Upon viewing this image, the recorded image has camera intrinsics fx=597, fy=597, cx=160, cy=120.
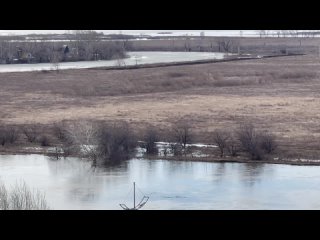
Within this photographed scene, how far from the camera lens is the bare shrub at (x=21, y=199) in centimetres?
1127

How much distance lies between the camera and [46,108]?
2512 centimetres

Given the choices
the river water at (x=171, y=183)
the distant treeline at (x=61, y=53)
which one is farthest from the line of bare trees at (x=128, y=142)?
the distant treeline at (x=61, y=53)

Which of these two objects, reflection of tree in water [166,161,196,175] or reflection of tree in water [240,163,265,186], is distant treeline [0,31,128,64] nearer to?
reflection of tree in water [166,161,196,175]

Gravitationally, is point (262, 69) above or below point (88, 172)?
above

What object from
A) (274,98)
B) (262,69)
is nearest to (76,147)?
(274,98)

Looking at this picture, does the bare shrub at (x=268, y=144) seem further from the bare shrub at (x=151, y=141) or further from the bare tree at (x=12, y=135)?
the bare tree at (x=12, y=135)

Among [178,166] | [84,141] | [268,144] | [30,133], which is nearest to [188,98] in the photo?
[30,133]

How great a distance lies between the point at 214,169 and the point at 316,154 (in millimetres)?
3095

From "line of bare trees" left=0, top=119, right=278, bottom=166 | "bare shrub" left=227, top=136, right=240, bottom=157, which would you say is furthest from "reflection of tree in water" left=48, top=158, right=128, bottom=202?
"bare shrub" left=227, top=136, right=240, bottom=157

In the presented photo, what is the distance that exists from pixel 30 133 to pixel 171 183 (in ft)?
24.5

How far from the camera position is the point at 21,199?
38.1 ft

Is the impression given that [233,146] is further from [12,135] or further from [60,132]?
[12,135]

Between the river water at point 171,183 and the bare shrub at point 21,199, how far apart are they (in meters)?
0.26
